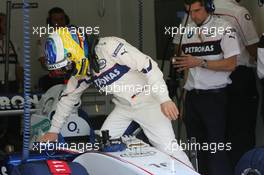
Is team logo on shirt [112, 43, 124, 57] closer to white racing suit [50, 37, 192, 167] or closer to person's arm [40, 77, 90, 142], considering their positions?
white racing suit [50, 37, 192, 167]

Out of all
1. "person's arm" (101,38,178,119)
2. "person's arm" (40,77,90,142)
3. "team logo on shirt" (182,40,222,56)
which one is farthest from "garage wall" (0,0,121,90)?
"person's arm" (101,38,178,119)

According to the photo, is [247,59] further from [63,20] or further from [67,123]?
[63,20]

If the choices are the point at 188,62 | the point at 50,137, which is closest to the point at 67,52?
the point at 50,137

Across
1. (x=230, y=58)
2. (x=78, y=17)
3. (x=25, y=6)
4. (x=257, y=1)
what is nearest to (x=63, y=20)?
(x=78, y=17)

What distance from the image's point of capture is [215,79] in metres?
3.62

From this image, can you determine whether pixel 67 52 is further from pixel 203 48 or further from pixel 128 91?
pixel 203 48

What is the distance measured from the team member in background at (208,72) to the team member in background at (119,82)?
553 mm

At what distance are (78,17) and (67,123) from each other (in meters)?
3.25

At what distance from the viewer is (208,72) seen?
361cm

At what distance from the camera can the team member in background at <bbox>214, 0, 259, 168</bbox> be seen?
153 inches

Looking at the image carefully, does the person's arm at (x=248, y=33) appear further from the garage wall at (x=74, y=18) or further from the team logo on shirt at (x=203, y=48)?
the garage wall at (x=74, y=18)

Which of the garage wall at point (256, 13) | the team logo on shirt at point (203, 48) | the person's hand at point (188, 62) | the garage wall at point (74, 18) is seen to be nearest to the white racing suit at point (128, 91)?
the person's hand at point (188, 62)

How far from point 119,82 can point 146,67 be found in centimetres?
24

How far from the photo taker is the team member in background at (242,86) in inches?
153
